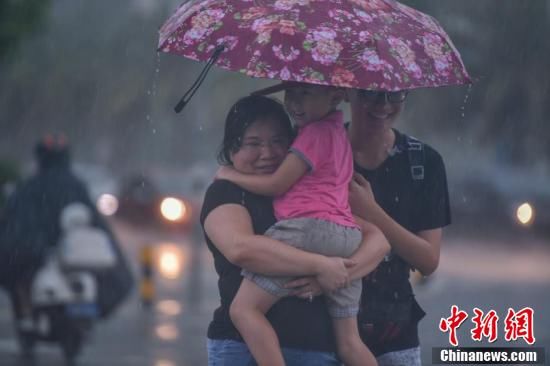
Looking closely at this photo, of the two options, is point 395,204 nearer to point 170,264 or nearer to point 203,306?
point 203,306

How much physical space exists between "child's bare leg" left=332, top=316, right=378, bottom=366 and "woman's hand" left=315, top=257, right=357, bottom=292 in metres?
0.14

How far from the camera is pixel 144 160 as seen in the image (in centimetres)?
7794

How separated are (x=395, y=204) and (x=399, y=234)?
19 cm

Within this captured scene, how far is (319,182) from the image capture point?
429cm

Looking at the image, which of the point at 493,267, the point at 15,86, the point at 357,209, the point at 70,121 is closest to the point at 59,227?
the point at 357,209

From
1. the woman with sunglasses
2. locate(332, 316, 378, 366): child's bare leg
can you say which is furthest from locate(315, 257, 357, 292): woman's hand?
the woman with sunglasses

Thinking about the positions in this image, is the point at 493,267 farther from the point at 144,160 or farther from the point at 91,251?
the point at 144,160

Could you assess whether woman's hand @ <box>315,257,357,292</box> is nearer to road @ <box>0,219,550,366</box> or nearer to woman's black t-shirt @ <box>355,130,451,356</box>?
woman's black t-shirt @ <box>355,130,451,356</box>

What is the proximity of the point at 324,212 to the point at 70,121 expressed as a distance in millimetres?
63526

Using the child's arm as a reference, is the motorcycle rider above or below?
below

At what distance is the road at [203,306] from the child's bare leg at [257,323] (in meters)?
6.69

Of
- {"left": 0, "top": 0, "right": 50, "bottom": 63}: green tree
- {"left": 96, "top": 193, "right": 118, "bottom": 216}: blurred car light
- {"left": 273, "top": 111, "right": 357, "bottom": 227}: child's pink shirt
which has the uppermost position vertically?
{"left": 273, "top": 111, "right": 357, "bottom": 227}: child's pink shirt

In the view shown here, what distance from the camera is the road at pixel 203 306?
11711 millimetres

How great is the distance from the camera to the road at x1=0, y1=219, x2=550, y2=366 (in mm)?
11711
